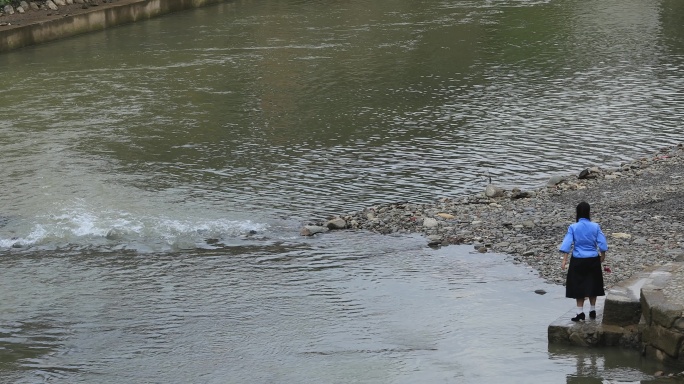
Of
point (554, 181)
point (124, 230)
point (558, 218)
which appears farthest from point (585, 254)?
point (124, 230)

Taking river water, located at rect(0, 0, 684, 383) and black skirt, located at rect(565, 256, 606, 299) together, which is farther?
river water, located at rect(0, 0, 684, 383)

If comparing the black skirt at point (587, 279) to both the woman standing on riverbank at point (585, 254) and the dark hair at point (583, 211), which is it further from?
the dark hair at point (583, 211)

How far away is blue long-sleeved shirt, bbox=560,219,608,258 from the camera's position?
34.6ft

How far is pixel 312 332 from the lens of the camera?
1191cm

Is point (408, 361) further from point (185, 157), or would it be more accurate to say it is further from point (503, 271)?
point (185, 157)

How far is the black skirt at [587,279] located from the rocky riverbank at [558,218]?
5.17ft

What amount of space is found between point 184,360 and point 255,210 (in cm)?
587

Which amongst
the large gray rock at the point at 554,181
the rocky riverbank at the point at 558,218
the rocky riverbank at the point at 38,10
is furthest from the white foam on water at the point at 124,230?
the rocky riverbank at the point at 38,10

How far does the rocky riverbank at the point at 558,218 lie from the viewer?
43.6 ft

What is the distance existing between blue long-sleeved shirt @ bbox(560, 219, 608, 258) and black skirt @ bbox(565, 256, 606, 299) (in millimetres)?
75

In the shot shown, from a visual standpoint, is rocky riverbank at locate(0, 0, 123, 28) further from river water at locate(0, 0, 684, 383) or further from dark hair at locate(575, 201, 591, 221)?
dark hair at locate(575, 201, 591, 221)

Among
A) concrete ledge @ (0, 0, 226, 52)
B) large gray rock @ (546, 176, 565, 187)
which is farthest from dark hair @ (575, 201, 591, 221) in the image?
concrete ledge @ (0, 0, 226, 52)

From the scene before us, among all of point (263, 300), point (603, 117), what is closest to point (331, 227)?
point (263, 300)

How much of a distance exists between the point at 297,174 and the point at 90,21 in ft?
64.6
